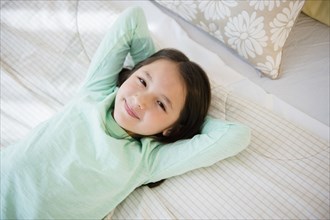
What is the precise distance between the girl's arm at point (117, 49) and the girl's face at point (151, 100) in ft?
0.53

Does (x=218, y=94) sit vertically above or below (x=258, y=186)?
above

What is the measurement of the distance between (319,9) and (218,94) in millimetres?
632

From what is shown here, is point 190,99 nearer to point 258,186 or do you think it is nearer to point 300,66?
point 258,186

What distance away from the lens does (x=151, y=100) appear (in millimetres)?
798

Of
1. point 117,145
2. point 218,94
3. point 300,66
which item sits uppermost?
point 300,66

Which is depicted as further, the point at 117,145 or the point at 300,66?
the point at 300,66

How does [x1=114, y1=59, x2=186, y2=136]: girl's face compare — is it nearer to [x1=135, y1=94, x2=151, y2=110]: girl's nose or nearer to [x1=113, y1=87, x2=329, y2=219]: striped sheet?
[x1=135, y1=94, x2=151, y2=110]: girl's nose

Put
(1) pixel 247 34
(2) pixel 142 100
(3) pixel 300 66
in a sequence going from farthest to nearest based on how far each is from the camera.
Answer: (3) pixel 300 66, (1) pixel 247 34, (2) pixel 142 100

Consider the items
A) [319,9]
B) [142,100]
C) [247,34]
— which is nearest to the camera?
[142,100]

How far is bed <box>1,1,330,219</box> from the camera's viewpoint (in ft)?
2.79

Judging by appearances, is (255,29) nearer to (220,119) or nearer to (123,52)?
(220,119)

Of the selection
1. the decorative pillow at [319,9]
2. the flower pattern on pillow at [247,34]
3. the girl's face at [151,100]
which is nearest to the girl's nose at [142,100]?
the girl's face at [151,100]

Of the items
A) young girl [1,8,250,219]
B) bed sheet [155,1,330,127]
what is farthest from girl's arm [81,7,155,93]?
bed sheet [155,1,330,127]

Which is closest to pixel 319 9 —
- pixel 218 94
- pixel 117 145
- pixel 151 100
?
pixel 218 94
